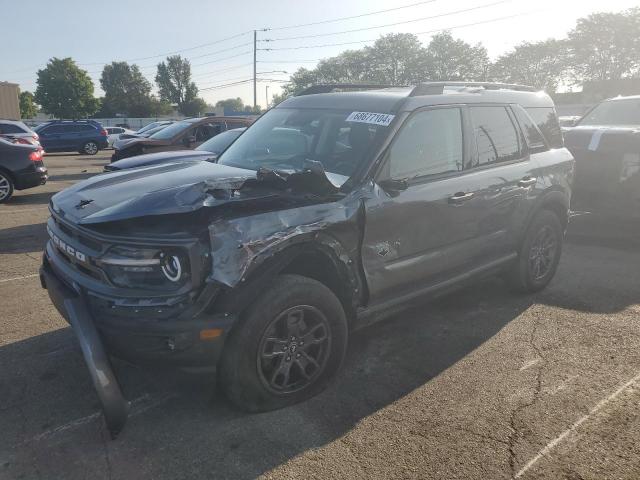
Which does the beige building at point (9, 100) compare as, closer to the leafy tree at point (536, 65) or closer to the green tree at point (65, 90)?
the green tree at point (65, 90)

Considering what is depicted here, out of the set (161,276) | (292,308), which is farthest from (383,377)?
(161,276)

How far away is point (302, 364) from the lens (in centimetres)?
307

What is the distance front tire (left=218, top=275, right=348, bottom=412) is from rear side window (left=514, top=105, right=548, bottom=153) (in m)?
2.80

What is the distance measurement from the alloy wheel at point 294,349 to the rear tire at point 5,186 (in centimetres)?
941

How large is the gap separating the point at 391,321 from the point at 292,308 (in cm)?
170

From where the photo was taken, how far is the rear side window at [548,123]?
5.03 meters

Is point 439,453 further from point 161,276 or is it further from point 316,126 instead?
point 316,126

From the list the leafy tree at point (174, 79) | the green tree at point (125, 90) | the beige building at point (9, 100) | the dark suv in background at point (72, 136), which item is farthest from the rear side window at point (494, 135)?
the leafy tree at point (174, 79)

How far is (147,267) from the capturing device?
2621 millimetres

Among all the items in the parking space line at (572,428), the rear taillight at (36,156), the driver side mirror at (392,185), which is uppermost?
the driver side mirror at (392,185)

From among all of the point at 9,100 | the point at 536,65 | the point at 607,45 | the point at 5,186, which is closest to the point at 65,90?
the point at 9,100

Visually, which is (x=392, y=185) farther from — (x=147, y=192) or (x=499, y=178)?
(x=147, y=192)

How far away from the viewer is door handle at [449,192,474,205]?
379 centimetres

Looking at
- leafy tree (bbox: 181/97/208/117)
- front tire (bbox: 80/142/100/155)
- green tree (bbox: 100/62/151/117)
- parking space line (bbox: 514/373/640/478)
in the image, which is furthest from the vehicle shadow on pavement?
leafy tree (bbox: 181/97/208/117)
